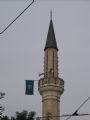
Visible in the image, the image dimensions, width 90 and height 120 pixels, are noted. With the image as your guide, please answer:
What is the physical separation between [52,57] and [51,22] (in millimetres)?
4390

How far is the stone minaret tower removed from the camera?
3538 cm

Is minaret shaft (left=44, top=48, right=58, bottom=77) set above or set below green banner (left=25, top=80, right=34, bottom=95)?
above

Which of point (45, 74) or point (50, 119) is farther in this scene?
point (45, 74)

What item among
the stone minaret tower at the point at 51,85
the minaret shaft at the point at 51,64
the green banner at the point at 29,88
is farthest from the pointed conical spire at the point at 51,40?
the green banner at the point at 29,88

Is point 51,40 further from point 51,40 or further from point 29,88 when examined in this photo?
point 29,88

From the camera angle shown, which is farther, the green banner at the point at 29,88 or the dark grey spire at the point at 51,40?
the dark grey spire at the point at 51,40

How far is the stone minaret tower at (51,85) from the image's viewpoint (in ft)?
116

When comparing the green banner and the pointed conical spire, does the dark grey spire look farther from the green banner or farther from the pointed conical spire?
the green banner

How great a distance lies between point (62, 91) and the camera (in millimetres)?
36812

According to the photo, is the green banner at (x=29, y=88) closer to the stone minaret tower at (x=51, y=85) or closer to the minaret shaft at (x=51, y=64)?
the stone minaret tower at (x=51, y=85)

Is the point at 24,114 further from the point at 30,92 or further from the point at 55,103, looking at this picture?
the point at 55,103

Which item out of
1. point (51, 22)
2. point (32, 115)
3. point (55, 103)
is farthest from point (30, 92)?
point (51, 22)

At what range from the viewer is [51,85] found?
36156 millimetres

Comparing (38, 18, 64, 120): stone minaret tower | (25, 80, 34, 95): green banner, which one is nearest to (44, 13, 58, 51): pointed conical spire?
(38, 18, 64, 120): stone minaret tower
